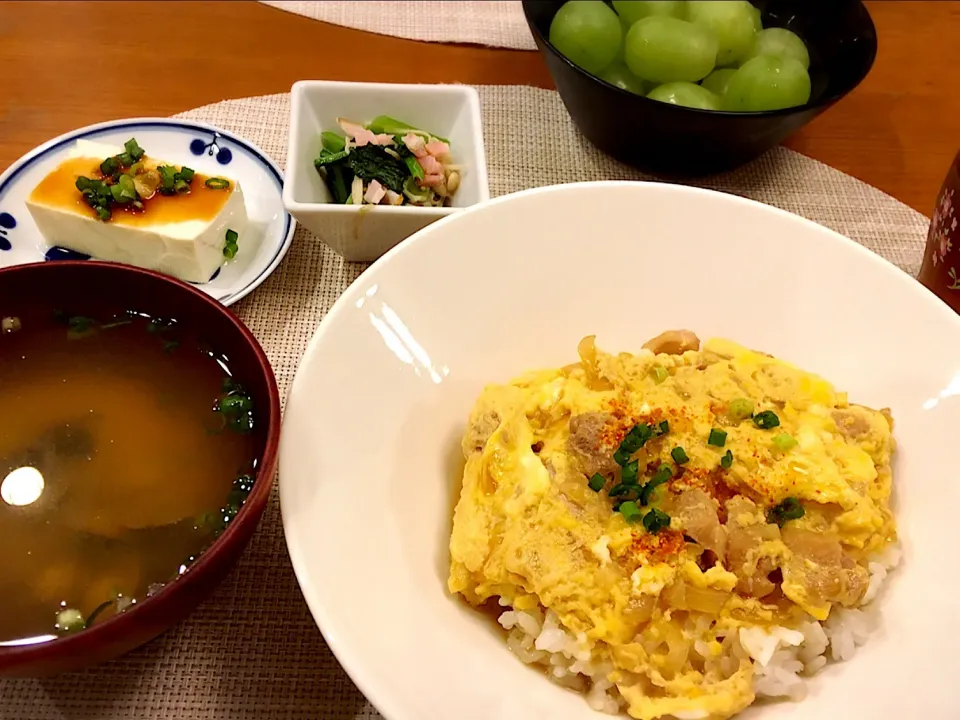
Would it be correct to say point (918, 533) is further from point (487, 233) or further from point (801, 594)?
point (487, 233)

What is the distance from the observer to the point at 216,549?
3.31 ft

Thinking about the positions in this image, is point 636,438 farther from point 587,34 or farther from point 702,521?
point 587,34

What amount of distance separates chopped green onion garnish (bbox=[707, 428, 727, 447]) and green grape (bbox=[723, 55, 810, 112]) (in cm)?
107

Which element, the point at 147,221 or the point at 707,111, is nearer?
the point at 147,221

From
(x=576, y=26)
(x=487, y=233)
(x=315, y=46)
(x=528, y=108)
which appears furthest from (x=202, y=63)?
(x=487, y=233)

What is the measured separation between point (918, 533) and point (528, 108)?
5.38 feet

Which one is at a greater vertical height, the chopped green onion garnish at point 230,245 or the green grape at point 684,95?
the green grape at point 684,95

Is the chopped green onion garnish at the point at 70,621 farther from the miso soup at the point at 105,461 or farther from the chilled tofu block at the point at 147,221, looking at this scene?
the chilled tofu block at the point at 147,221

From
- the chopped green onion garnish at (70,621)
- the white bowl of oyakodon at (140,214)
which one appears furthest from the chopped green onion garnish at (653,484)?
the white bowl of oyakodon at (140,214)

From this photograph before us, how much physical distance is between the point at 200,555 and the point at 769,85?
5.73 ft

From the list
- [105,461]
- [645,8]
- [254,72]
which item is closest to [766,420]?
[105,461]

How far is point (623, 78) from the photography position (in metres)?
2.12

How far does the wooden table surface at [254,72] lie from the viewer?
2.27 metres

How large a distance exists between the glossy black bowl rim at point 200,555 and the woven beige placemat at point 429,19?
163 cm
